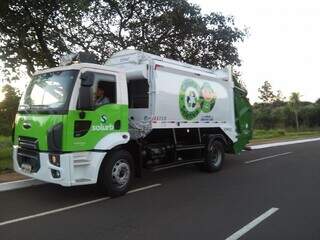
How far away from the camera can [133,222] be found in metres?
7.29

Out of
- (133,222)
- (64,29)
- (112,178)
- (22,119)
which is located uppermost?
(64,29)

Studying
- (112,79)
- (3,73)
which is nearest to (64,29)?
(3,73)

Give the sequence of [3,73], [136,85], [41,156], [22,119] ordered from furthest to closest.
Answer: [3,73], [136,85], [22,119], [41,156]

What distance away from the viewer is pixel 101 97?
918 centimetres

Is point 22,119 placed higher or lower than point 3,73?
lower

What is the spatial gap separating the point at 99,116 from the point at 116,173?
1300 mm

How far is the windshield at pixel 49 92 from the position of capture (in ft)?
28.5

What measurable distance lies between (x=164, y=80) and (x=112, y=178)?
122 inches

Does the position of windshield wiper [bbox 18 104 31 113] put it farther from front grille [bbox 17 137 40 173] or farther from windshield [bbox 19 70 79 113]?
front grille [bbox 17 137 40 173]

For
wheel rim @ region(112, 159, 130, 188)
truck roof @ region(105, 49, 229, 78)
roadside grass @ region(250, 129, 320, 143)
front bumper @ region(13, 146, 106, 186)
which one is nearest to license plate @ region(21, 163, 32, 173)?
front bumper @ region(13, 146, 106, 186)

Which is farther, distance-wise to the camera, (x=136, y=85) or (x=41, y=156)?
(x=136, y=85)

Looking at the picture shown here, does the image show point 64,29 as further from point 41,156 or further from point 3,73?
point 41,156

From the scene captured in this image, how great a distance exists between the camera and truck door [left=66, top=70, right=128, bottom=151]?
8578 millimetres

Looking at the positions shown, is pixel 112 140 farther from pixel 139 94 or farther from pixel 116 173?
pixel 139 94
